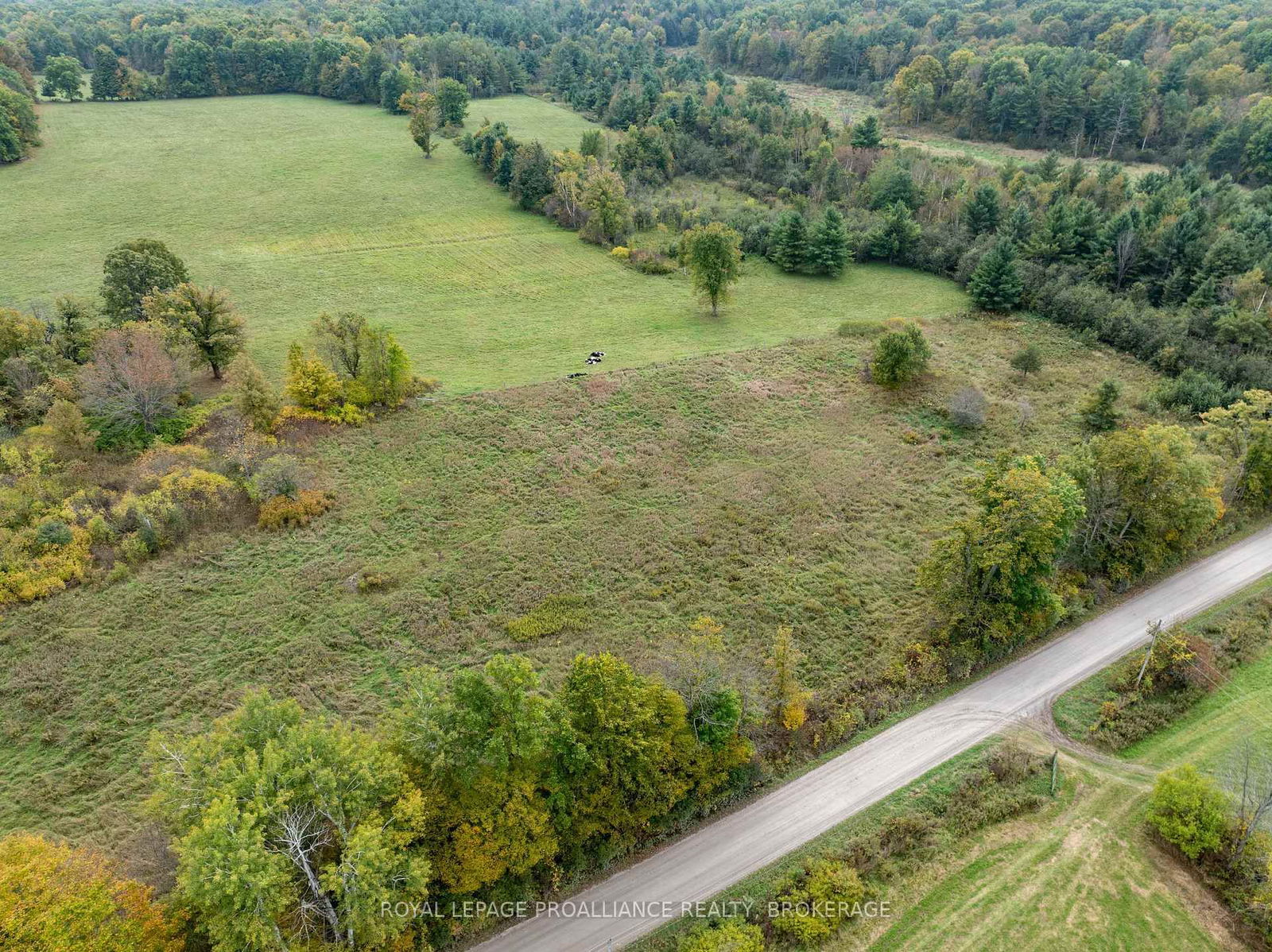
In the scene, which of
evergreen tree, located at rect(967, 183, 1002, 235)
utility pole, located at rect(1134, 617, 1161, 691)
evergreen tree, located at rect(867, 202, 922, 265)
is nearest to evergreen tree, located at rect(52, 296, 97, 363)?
utility pole, located at rect(1134, 617, 1161, 691)

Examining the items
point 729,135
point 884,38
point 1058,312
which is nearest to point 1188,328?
point 1058,312

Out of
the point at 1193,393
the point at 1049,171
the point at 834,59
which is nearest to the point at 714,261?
the point at 1193,393

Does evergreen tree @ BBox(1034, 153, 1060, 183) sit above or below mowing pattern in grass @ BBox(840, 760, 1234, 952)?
above

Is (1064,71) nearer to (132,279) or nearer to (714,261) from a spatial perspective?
(714,261)

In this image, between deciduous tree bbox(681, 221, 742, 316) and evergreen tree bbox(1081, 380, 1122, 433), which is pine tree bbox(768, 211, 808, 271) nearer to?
deciduous tree bbox(681, 221, 742, 316)

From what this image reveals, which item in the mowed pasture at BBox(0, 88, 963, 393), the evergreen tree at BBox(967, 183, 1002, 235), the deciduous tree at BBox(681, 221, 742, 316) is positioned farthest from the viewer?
the evergreen tree at BBox(967, 183, 1002, 235)

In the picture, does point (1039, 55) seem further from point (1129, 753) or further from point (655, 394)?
point (1129, 753)
